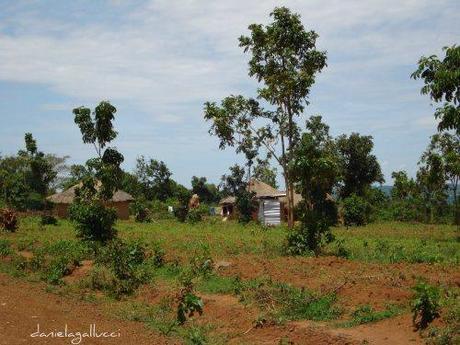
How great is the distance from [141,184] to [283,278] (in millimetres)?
52154

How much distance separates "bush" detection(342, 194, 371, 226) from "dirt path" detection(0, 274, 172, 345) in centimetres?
2717

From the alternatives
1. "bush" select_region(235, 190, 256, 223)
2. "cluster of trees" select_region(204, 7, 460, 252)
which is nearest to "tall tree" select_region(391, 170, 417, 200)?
"cluster of trees" select_region(204, 7, 460, 252)

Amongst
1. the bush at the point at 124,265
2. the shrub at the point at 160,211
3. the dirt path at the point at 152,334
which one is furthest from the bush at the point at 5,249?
the shrub at the point at 160,211

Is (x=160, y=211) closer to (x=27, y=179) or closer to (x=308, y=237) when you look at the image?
(x=27, y=179)

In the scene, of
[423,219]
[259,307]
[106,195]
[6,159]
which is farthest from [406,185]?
[6,159]

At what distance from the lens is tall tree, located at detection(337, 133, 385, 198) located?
139 feet

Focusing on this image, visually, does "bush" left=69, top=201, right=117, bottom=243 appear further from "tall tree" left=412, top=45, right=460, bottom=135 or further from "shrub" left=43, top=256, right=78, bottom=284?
"tall tree" left=412, top=45, right=460, bottom=135

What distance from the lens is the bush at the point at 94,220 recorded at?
2161 centimetres

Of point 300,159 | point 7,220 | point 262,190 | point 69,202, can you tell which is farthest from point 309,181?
point 69,202

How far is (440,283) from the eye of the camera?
1158 centimetres

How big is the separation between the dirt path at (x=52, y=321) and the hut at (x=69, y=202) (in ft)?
112

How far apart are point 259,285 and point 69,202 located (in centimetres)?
3708

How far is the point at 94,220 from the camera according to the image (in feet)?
71.4

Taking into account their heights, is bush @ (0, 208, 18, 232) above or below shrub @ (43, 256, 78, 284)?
above
